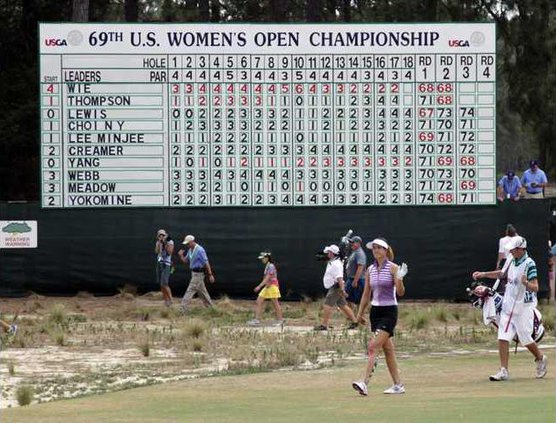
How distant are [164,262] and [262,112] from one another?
377 centimetres

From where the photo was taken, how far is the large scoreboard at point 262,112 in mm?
28125

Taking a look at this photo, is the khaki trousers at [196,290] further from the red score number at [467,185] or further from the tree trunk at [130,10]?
the tree trunk at [130,10]

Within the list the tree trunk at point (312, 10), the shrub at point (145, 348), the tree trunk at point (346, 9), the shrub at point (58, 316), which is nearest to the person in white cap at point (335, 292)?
the shrub at point (145, 348)

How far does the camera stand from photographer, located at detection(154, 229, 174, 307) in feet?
92.3

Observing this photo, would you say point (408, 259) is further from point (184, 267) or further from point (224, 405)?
point (224, 405)

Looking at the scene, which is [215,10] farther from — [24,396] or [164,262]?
[24,396]

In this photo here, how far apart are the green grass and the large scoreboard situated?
37.1 ft

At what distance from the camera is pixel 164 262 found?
28344mm

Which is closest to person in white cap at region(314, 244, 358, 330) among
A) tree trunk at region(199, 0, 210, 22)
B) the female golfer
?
the female golfer

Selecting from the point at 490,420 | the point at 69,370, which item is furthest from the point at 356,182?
the point at 490,420

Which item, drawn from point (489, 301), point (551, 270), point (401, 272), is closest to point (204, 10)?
point (551, 270)

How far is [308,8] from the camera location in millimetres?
40438

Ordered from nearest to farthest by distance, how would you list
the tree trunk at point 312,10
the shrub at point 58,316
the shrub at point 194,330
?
the shrub at point 194,330, the shrub at point 58,316, the tree trunk at point 312,10

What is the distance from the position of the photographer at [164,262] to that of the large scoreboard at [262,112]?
0.92 meters
